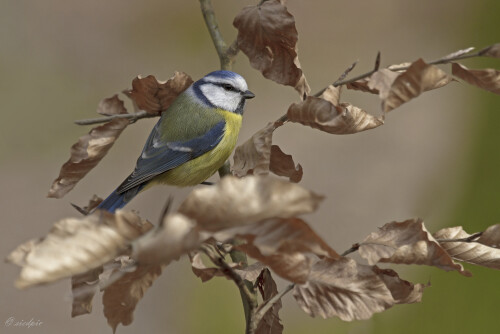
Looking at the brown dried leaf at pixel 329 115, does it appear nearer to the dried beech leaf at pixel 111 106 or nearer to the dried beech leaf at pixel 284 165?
the dried beech leaf at pixel 284 165

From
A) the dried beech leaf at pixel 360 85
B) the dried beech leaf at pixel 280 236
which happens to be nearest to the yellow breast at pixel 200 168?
the dried beech leaf at pixel 360 85

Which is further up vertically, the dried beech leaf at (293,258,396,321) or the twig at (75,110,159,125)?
the twig at (75,110,159,125)

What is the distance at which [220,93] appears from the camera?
107 centimetres

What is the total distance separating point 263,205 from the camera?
1.00 ft

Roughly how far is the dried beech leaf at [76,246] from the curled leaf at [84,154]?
0.62ft

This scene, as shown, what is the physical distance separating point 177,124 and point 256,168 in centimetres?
57

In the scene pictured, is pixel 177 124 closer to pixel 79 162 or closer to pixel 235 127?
pixel 235 127

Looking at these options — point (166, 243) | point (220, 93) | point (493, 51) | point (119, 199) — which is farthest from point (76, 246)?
point (220, 93)

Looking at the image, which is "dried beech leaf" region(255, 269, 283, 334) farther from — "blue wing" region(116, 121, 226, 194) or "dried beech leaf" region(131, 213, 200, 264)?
"blue wing" region(116, 121, 226, 194)

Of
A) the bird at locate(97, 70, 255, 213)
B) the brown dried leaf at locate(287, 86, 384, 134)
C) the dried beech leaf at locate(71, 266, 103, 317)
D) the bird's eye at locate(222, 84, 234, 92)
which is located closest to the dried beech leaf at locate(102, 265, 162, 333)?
the dried beech leaf at locate(71, 266, 103, 317)

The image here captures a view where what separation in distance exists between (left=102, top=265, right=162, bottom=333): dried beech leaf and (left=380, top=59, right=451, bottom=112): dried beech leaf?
0.17 m

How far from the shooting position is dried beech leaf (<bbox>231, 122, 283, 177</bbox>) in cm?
44

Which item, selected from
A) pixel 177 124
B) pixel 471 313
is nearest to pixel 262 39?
pixel 177 124

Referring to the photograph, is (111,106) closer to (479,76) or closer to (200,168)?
(479,76)
